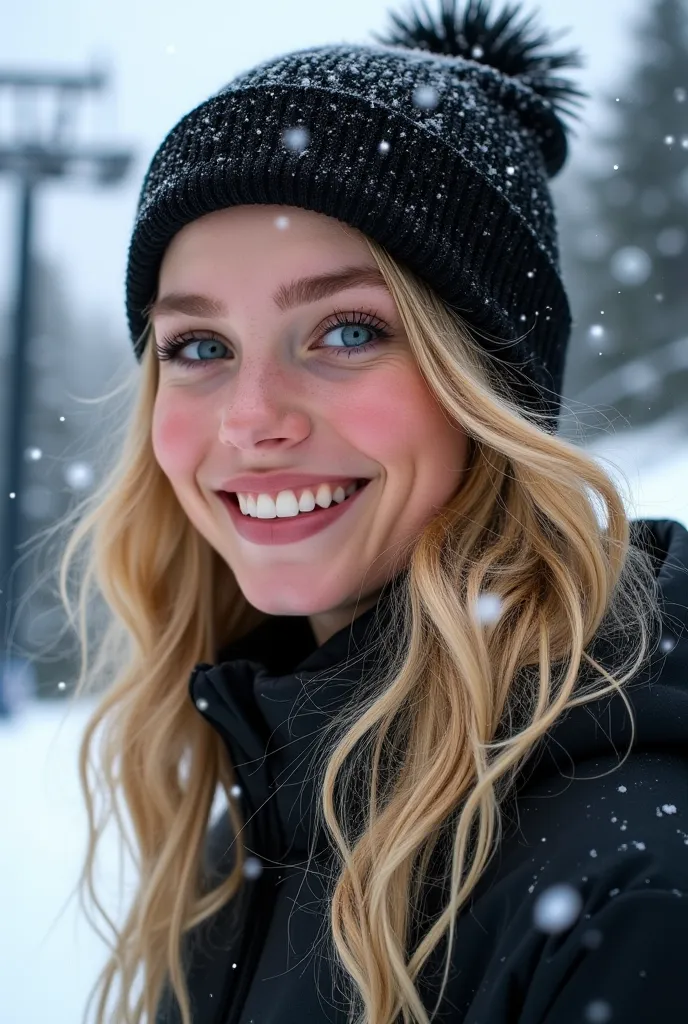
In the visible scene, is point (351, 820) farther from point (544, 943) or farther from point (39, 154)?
point (39, 154)

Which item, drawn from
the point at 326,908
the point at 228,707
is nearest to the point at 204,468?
the point at 228,707

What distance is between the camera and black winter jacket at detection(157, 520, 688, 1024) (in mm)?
994

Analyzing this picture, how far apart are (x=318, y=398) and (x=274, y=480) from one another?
0.18 m

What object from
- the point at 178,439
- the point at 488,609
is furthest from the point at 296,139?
the point at 488,609

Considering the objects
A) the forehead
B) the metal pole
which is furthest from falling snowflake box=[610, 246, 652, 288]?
the forehead

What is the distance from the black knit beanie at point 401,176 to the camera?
154 centimetres

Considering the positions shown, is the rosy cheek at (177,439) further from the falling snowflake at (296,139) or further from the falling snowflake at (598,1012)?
the falling snowflake at (598,1012)

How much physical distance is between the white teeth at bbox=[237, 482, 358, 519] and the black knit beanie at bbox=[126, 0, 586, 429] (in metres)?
0.40

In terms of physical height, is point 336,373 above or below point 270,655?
above

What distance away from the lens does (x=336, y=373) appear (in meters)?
1.55

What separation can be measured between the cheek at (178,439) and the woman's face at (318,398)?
60 mm

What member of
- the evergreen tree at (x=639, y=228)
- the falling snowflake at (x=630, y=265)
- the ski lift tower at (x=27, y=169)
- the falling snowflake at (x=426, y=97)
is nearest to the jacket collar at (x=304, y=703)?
the falling snowflake at (x=426, y=97)

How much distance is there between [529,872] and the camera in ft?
3.80

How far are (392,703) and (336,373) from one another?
0.57m
